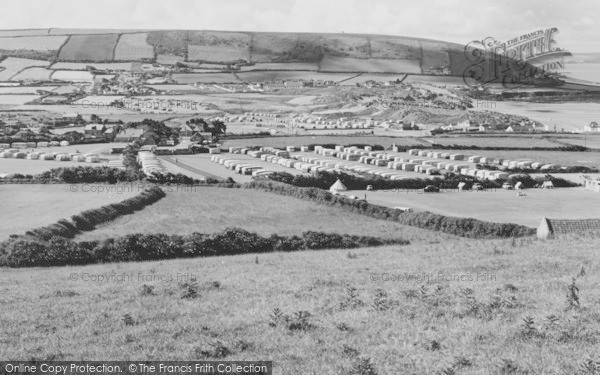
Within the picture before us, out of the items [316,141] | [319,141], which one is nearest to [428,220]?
[316,141]

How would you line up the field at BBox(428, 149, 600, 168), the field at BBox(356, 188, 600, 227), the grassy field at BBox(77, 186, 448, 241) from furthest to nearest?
1. the field at BBox(428, 149, 600, 168)
2. the field at BBox(356, 188, 600, 227)
3. the grassy field at BBox(77, 186, 448, 241)

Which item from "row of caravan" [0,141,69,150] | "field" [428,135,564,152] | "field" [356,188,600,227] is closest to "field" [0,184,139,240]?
"field" [356,188,600,227]

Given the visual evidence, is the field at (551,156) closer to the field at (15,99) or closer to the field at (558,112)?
the field at (558,112)

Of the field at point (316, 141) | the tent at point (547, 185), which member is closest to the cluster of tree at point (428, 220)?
the tent at point (547, 185)

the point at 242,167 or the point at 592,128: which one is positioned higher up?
the point at 242,167

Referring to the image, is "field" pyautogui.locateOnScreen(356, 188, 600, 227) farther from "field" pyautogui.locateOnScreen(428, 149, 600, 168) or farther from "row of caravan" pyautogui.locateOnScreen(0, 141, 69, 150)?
"row of caravan" pyautogui.locateOnScreen(0, 141, 69, 150)

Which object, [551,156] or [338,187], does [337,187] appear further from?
[551,156]
